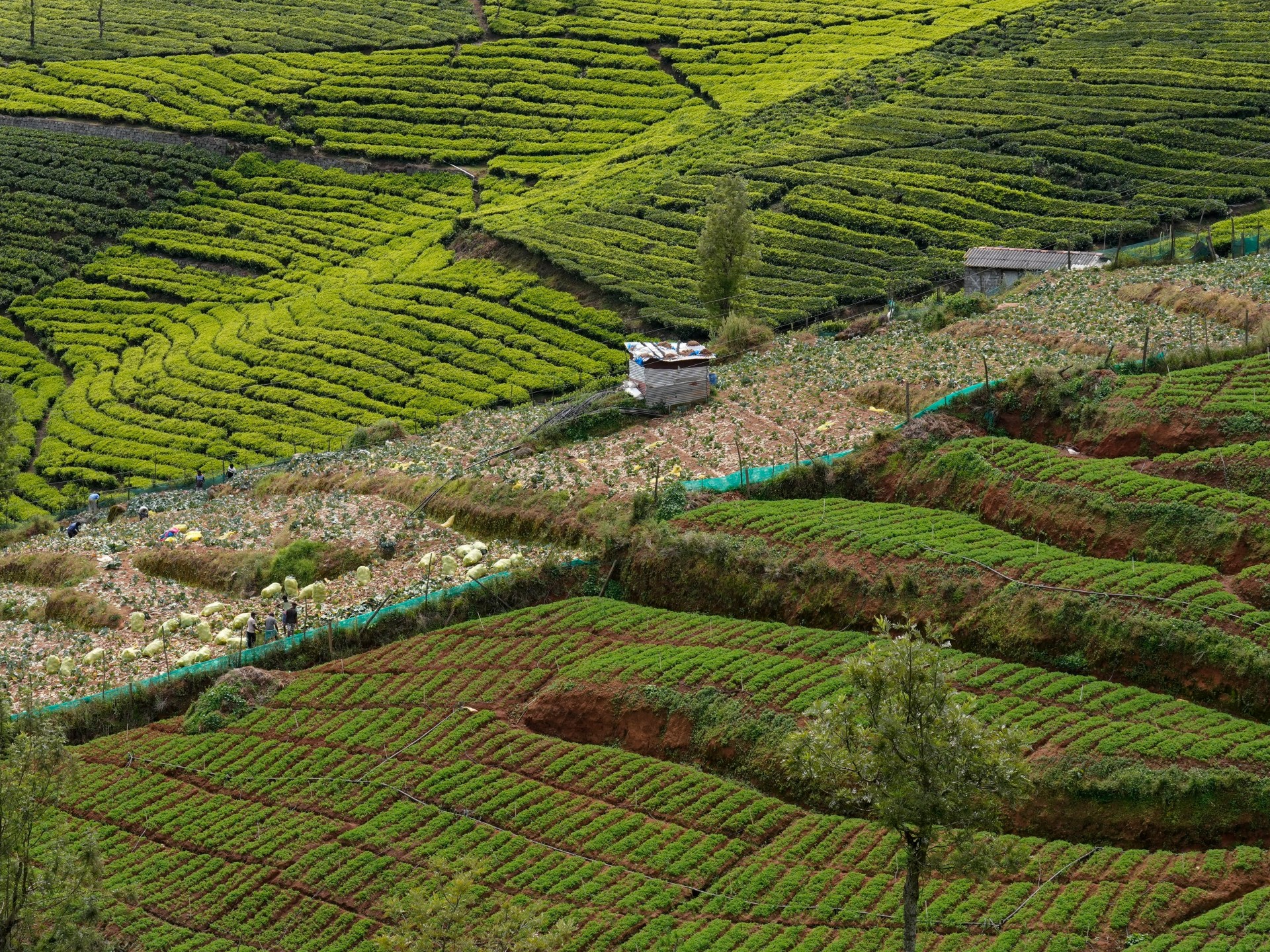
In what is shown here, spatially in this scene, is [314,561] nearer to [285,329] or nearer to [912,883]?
[912,883]

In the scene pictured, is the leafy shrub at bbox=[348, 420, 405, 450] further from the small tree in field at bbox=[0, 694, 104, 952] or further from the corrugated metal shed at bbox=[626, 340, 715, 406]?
the small tree in field at bbox=[0, 694, 104, 952]

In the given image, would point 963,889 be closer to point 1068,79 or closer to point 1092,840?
point 1092,840

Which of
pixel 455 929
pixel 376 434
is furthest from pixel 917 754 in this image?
pixel 376 434

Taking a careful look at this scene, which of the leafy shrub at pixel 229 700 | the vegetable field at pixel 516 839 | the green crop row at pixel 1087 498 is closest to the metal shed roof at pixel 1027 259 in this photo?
the green crop row at pixel 1087 498

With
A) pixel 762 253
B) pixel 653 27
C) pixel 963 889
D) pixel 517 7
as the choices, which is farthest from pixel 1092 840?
pixel 517 7

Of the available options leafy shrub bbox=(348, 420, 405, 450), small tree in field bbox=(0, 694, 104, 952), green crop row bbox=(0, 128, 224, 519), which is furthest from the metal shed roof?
small tree in field bbox=(0, 694, 104, 952)
